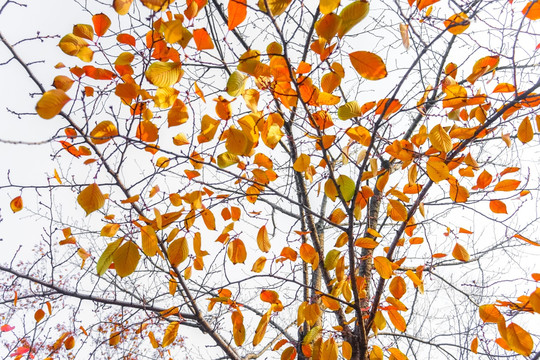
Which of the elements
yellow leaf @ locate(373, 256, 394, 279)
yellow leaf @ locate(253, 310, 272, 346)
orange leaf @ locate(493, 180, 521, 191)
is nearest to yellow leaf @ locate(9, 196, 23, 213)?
yellow leaf @ locate(253, 310, 272, 346)

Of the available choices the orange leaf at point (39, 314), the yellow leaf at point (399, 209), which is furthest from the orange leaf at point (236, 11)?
the orange leaf at point (39, 314)

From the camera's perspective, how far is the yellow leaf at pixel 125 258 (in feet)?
3.50

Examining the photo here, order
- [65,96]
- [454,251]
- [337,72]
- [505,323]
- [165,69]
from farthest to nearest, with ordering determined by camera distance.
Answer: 1. [454,251]
2. [505,323]
3. [337,72]
4. [165,69]
5. [65,96]

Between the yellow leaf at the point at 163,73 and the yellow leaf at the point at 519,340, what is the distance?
1.43 metres

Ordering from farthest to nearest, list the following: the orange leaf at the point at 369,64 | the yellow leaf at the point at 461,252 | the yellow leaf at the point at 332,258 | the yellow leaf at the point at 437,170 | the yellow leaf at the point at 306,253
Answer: the yellow leaf at the point at 306,253 → the yellow leaf at the point at 461,252 → the yellow leaf at the point at 332,258 → the yellow leaf at the point at 437,170 → the orange leaf at the point at 369,64

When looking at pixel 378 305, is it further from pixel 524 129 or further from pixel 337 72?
pixel 337 72

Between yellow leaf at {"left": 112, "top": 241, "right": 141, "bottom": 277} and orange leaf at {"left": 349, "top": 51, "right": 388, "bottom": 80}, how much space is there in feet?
2.82

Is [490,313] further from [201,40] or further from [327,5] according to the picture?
[201,40]

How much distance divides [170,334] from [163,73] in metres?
1.30

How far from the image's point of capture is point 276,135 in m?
1.22

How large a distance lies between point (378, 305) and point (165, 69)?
1.42 meters

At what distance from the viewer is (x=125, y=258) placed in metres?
1.07

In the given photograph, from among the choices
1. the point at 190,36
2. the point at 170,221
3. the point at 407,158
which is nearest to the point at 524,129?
the point at 407,158

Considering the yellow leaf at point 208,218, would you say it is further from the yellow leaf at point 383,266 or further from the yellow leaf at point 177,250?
the yellow leaf at point 383,266
